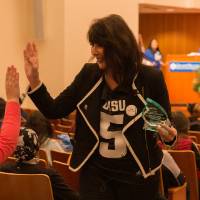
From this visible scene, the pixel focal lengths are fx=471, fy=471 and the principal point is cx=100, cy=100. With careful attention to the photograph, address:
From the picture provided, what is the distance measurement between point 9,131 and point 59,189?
3.10ft

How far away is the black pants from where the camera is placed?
218cm

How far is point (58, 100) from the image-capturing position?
90.5 inches

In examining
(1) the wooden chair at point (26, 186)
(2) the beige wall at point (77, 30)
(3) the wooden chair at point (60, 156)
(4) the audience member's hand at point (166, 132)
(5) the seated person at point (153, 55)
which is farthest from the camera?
(5) the seated person at point (153, 55)

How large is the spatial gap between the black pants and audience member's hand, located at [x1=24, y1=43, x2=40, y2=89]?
19.1 inches

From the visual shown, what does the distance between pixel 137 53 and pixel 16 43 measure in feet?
19.7

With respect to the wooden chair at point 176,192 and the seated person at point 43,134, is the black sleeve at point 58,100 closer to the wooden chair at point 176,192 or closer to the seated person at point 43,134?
the wooden chair at point 176,192

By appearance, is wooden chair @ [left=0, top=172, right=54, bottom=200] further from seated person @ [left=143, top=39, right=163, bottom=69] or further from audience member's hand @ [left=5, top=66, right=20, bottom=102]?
seated person @ [left=143, top=39, right=163, bottom=69]

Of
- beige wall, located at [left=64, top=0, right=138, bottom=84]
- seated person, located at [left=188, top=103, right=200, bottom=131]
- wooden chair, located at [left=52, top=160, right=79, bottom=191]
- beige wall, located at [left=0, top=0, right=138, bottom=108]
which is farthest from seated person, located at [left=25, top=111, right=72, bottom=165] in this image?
beige wall, located at [left=64, top=0, right=138, bottom=84]

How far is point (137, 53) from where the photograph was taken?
220 centimetres

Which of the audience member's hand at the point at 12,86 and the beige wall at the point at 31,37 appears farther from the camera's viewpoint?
the beige wall at the point at 31,37

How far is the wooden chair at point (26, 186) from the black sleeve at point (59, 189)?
0.15 m

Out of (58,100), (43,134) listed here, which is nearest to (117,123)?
(58,100)

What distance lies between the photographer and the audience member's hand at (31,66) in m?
2.29

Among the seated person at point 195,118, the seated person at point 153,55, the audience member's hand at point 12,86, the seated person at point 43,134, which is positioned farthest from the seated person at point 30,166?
the seated person at point 153,55
